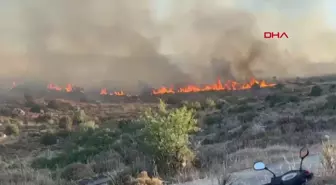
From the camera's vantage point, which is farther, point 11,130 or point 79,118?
point 79,118

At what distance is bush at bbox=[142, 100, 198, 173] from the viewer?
41.9 ft

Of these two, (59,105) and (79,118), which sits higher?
(59,105)

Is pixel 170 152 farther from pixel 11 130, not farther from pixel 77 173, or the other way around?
pixel 11 130

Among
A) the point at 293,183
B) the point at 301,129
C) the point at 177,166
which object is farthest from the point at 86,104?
the point at 293,183

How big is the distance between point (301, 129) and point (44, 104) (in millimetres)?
54914

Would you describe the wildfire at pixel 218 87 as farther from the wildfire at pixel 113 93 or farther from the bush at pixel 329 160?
the bush at pixel 329 160

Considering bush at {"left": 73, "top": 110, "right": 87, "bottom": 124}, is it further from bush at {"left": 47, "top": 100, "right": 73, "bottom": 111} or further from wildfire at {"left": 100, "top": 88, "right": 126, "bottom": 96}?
wildfire at {"left": 100, "top": 88, "right": 126, "bottom": 96}

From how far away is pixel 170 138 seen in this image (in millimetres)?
12898

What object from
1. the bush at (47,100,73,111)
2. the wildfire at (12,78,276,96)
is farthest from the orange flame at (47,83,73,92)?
the bush at (47,100,73,111)

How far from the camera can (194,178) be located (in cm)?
→ 952

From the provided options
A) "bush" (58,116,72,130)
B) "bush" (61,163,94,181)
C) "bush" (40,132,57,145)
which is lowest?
"bush" (40,132,57,145)

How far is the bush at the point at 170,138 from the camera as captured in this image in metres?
12.8

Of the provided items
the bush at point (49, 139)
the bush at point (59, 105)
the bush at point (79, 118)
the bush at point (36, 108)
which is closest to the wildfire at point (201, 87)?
the bush at point (59, 105)

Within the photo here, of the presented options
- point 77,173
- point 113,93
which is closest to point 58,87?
point 113,93
